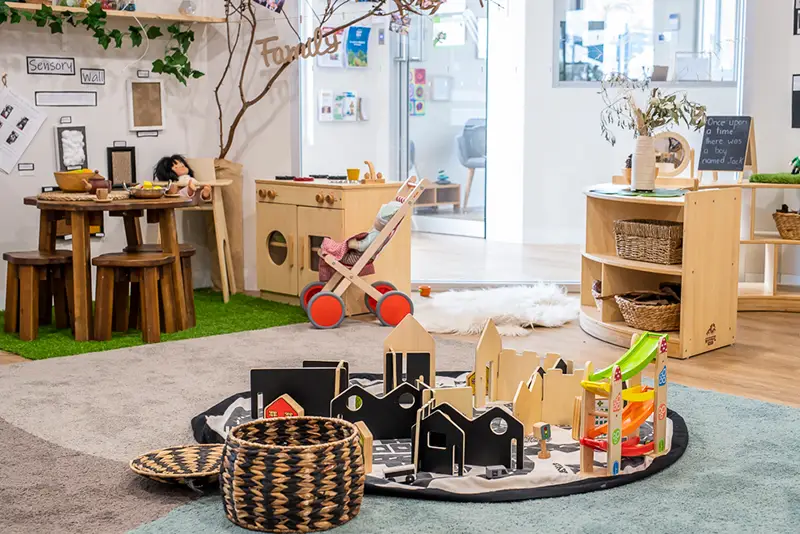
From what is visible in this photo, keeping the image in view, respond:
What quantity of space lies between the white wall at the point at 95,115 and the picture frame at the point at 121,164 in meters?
0.04

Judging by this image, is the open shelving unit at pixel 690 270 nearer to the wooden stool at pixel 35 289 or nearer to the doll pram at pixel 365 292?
the doll pram at pixel 365 292

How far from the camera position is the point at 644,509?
2842mm

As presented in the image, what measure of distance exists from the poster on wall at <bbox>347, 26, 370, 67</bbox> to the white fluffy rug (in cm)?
151

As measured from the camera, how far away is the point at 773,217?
19.7ft

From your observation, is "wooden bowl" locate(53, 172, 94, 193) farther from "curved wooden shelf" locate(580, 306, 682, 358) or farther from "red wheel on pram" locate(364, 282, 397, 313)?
"curved wooden shelf" locate(580, 306, 682, 358)

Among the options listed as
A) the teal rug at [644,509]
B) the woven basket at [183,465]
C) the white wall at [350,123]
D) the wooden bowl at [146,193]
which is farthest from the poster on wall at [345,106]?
the teal rug at [644,509]

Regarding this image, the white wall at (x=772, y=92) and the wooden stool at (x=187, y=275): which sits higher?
the white wall at (x=772, y=92)

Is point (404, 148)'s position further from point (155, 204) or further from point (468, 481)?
point (468, 481)

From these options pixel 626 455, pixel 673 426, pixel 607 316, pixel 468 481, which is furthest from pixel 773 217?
pixel 468 481

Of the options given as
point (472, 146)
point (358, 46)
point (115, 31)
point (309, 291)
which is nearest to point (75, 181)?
point (115, 31)

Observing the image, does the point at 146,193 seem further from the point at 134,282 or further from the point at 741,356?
the point at 741,356

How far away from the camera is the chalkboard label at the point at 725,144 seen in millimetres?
5920

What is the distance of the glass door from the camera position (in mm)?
6516

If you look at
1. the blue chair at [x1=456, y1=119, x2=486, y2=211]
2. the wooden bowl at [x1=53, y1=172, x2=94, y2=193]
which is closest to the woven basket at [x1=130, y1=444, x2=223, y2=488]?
the wooden bowl at [x1=53, y1=172, x2=94, y2=193]
